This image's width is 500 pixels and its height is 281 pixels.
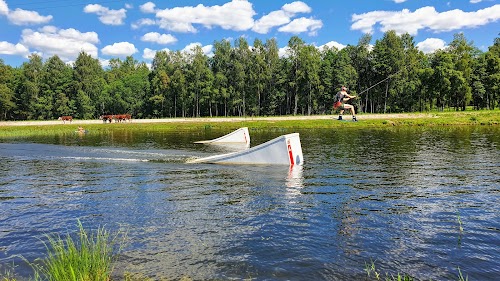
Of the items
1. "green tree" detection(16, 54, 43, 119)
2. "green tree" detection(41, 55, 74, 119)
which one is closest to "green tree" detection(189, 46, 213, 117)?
"green tree" detection(41, 55, 74, 119)

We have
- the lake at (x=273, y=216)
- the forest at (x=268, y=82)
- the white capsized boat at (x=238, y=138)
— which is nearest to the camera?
the lake at (x=273, y=216)

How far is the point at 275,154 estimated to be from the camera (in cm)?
2869

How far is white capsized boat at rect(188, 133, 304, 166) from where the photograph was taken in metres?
28.3

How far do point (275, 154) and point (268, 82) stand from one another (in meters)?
101

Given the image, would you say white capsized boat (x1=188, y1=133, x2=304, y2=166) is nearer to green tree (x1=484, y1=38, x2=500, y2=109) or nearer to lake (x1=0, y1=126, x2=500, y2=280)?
lake (x1=0, y1=126, x2=500, y2=280)

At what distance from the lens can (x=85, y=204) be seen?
17.5m

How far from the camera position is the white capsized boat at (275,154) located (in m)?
28.3

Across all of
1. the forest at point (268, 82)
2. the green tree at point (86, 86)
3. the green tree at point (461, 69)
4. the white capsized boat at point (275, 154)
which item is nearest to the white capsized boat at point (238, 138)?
the white capsized boat at point (275, 154)

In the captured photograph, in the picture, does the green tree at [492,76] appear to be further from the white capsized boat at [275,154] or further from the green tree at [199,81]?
the white capsized boat at [275,154]

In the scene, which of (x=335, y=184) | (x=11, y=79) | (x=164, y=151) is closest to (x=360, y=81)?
(x=164, y=151)

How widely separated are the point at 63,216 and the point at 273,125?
65.8 m

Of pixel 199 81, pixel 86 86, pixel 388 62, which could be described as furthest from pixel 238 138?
pixel 86 86

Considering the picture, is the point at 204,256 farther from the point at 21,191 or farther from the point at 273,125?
the point at 273,125

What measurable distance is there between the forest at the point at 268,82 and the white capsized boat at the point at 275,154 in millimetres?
90186
